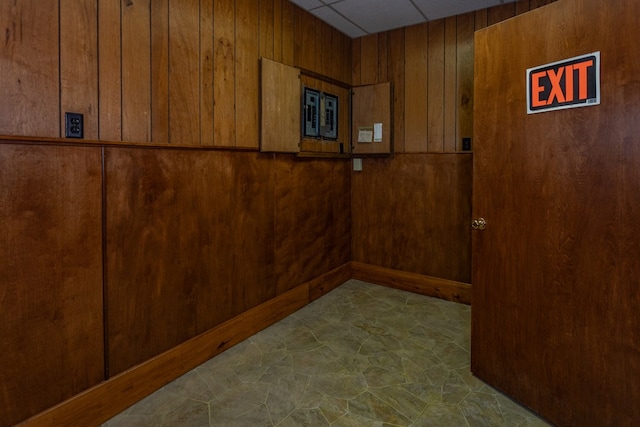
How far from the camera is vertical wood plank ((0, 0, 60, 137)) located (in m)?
1.58

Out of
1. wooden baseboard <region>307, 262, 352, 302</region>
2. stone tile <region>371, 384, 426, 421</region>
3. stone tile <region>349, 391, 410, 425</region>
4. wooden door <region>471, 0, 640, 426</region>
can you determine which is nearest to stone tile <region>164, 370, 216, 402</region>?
stone tile <region>349, 391, 410, 425</region>

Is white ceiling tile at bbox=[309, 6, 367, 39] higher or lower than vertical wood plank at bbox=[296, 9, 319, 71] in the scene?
higher

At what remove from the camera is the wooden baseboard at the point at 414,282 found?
3625 mm

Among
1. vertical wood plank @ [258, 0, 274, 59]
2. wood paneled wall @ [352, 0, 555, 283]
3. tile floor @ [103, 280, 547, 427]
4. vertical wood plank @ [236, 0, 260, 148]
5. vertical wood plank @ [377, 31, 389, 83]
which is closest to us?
tile floor @ [103, 280, 547, 427]

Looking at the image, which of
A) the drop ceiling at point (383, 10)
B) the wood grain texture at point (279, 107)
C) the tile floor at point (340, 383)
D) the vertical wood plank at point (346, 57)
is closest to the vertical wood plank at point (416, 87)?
the drop ceiling at point (383, 10)

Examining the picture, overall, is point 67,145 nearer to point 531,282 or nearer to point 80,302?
point 80,302

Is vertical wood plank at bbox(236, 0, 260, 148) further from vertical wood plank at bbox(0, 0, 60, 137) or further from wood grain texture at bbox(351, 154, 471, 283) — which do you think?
wood grain texture at bbox(351, 154, 471, 283)

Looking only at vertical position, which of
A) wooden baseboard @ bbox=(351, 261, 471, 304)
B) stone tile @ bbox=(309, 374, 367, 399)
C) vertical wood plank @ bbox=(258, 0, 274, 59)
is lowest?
stone tile @ bbox=(309, 374, 367, 399)

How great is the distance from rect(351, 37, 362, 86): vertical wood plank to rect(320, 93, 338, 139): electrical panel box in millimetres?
424

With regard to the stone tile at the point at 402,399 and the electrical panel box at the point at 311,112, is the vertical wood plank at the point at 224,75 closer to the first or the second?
the electrical panel box at the point at 311,112

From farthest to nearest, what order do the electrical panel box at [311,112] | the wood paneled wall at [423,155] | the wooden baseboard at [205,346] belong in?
the wood paneled wall at [423,155] → the electrical panel box at [311,112] → the wooden baseboard at [205,346]

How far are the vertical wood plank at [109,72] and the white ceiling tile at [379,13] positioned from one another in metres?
1.97

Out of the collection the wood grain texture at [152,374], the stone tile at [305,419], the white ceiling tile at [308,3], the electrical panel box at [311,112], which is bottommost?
the stone tile at [305,419]

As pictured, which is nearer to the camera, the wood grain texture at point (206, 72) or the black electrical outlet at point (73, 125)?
the black electrical outlet at point (73, 125)
